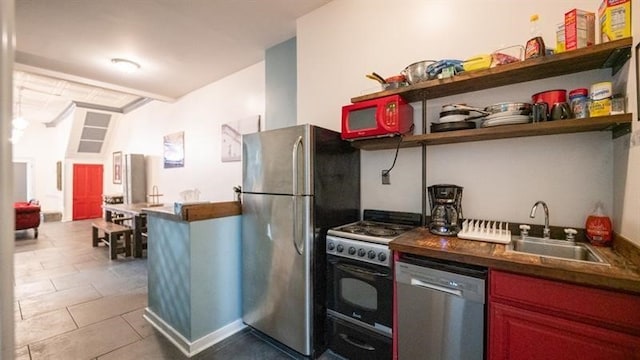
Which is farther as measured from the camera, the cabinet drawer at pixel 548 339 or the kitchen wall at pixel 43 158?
the kitchen wall at pixel 43 158

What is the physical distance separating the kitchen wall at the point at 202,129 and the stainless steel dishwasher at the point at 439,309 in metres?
3.08

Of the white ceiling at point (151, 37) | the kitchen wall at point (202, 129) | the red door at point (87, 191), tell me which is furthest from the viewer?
the red door at point (87, 191)

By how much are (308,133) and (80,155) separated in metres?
9.85

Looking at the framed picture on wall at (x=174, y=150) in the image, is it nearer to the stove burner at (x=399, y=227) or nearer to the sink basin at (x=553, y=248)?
the stove burner at (x=399, y=227)

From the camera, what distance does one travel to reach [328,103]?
2666 millimetres

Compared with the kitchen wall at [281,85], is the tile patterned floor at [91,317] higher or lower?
lower

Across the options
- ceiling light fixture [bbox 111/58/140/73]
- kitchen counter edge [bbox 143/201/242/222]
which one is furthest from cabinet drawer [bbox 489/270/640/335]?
ceiling light fixture [bbox 111/58/140/73]

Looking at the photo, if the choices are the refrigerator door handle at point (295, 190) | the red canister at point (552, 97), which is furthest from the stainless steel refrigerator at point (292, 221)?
the red canister at point (552, 97)

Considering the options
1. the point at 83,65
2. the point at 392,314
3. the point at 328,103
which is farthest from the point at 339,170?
the point at 83,65

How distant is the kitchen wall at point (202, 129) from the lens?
4.07 metres

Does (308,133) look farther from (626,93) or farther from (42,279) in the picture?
(42,279)

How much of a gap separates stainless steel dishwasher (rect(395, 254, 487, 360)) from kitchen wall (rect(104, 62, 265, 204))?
3.08 meters

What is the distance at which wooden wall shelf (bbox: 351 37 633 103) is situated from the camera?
1326mm

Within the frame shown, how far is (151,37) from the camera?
3.17 meters
